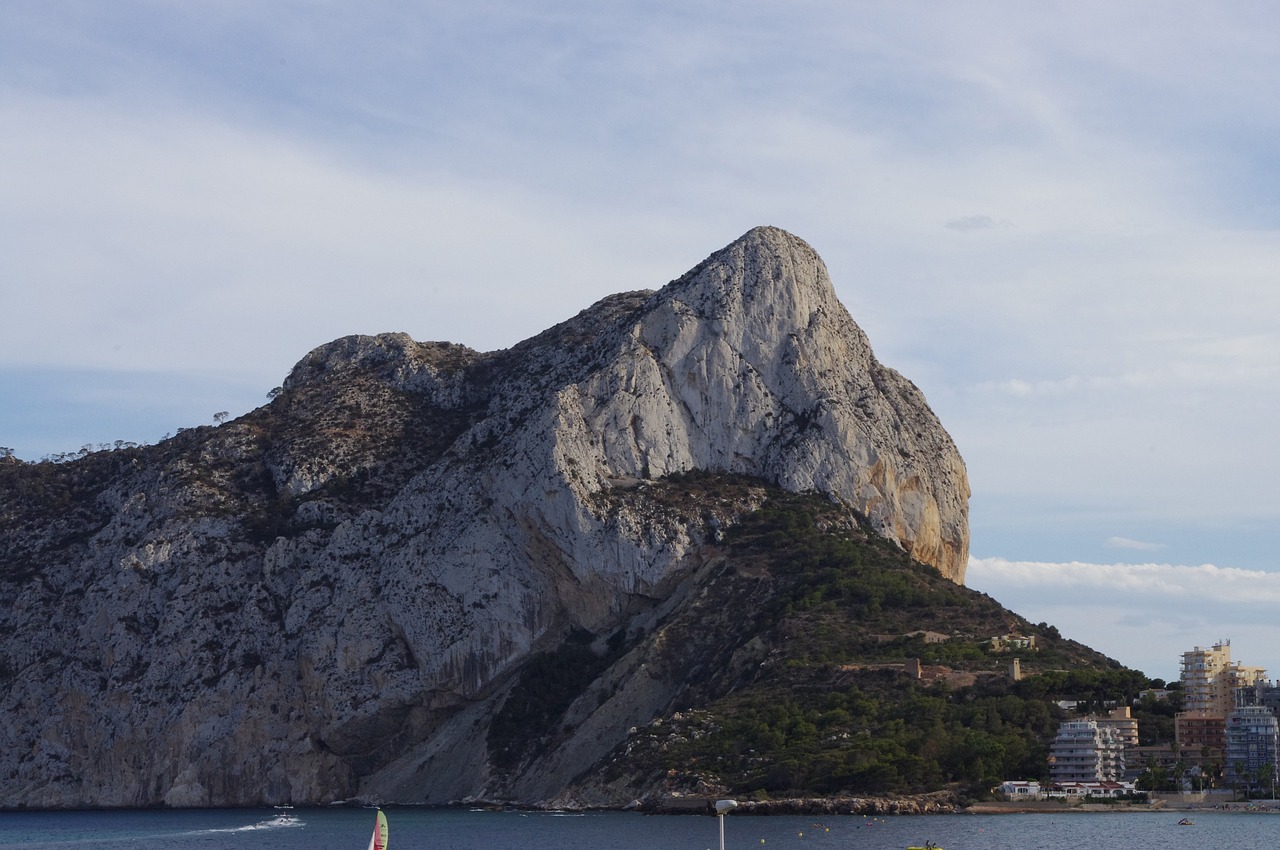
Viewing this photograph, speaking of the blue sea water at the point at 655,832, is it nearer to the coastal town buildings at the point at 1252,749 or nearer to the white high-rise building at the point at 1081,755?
the white high-rise building at the point at 1081,755

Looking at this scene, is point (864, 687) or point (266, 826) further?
point (864, 687)

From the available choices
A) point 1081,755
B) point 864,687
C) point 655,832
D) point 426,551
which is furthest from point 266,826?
point 1081,755

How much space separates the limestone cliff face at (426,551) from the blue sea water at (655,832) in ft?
58.6

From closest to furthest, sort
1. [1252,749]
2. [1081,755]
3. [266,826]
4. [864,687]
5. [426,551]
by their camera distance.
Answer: [1081,755]
[266,826]
[1252,749]
[864,687]
[426,551]

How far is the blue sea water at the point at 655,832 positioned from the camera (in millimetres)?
88875

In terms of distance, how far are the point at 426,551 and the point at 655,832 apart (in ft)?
172

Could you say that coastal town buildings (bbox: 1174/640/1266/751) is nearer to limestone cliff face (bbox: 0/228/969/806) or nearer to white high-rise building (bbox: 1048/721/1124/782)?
white high-rise building (bbox: 1048/721/1124/782)

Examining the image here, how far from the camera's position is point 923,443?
157 m

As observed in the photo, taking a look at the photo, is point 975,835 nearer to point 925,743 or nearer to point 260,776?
point 925,743

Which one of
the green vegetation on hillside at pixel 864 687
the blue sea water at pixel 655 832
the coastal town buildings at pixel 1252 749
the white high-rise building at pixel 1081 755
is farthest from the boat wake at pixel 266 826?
the coastal town buildings at pixel 1252 749

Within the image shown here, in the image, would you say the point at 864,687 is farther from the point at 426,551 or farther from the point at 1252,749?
the point at 426,551

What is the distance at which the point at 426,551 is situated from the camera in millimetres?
145625

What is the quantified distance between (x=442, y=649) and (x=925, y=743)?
43.5 meters

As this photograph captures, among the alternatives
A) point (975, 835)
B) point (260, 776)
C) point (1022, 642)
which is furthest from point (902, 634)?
point (260, 776)
